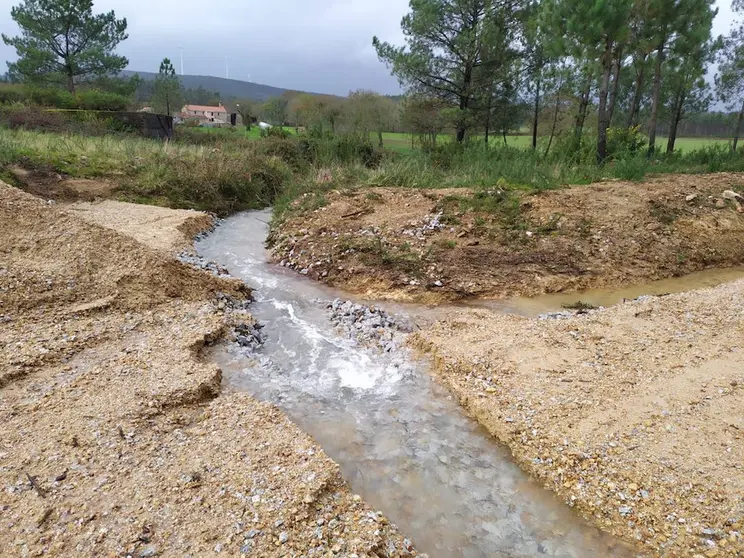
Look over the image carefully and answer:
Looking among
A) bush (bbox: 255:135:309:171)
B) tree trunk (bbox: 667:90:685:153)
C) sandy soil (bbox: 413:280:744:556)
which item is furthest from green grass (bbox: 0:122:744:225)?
tree trunk (bbox: 667:90:685:153)

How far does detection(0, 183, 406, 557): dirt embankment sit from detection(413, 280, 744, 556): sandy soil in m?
1.38

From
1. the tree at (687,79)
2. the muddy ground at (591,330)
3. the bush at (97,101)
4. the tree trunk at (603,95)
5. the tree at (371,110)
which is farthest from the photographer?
the tree at (371,110)

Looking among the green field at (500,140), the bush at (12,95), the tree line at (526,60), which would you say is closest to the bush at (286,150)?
the tree line at (526,60)

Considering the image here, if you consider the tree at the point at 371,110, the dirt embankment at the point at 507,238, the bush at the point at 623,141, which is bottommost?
the dirt embankment at the point at 507,238

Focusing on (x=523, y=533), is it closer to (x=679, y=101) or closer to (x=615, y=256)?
(x=615, y=256)

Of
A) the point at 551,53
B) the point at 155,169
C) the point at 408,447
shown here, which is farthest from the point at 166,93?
the point at 408,447

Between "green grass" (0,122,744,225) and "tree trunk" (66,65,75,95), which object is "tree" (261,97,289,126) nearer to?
"tree trunk" (66,65,75,95)

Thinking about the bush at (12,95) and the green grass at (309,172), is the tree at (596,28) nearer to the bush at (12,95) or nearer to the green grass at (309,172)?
the green grass at (309,172)

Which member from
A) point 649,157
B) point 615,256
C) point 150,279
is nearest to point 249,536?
point 150,279

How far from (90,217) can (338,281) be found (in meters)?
5.49

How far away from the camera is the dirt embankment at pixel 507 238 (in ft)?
22.4

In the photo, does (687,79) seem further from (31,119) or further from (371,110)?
(31,119)

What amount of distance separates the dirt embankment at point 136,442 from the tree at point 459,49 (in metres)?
12.7

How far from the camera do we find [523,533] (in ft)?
8.91
